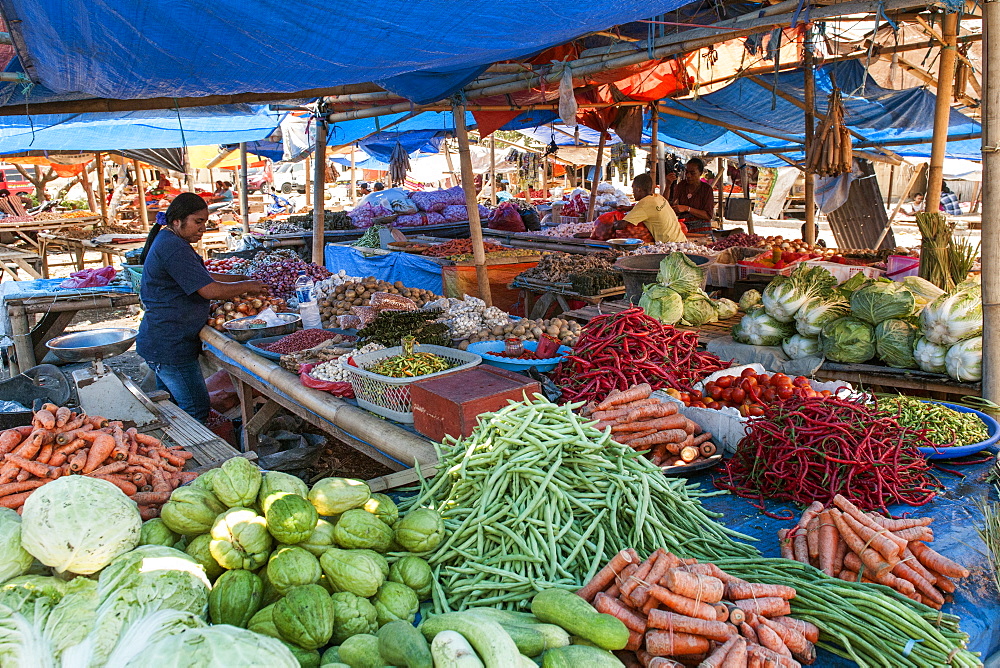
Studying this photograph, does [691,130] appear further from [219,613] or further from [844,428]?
[219,613]

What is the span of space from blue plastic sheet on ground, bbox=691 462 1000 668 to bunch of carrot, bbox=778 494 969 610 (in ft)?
0.27

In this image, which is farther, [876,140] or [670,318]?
[876,140]

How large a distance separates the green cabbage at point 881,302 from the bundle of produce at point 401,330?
2.65m

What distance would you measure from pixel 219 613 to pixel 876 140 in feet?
36.0

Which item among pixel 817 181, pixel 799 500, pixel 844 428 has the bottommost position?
pixel 799 500

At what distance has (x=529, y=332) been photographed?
14.5 feet

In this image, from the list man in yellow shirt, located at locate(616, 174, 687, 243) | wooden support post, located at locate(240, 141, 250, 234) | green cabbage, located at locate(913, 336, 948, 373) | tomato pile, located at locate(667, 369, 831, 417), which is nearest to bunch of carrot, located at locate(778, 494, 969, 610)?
tomato pile, located at locate(667, 369, 831, 417)

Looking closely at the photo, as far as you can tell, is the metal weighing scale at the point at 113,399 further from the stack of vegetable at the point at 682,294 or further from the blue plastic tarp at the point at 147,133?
the blue plastic tarp at the point at 147,133

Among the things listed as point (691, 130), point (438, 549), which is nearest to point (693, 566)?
point (438, 549)

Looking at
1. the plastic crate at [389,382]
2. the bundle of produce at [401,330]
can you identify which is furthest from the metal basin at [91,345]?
the plastic crate at [389,382]

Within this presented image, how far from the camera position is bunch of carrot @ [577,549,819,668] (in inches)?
63.7

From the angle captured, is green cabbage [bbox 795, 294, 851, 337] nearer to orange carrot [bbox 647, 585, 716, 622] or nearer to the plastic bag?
the plastic bag

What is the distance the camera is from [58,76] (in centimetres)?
391

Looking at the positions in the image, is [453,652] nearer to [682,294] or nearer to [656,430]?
[656,430]
